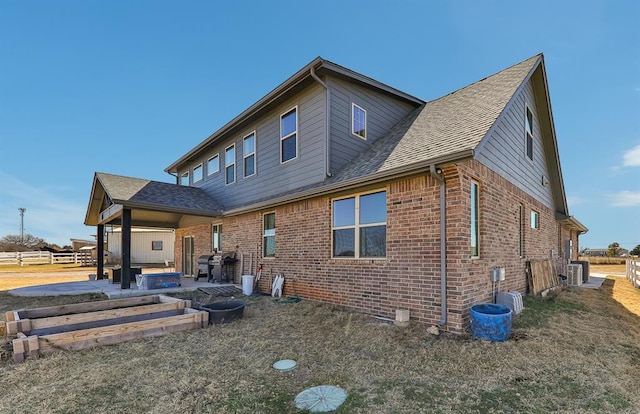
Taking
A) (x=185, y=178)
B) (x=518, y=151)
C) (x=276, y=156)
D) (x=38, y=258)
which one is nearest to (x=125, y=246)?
(x=276, y=156)

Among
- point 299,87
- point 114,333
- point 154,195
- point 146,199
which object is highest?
point 299,87

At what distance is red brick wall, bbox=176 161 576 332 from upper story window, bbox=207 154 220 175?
225 inches

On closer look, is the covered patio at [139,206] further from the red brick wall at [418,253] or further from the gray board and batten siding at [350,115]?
the gray board and batten siding at [350,115]

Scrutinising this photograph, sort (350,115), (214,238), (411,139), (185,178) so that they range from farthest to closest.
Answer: (185,178) → (214,238) → (350,115) → (411,139)

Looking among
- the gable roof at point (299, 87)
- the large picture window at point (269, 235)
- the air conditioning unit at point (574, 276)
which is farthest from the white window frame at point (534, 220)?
the large picture window at point (269, 235)

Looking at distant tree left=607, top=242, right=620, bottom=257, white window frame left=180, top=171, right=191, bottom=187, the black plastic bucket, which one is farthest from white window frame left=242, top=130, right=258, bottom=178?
distant tree left=607, top=242, right=620, bottom=257

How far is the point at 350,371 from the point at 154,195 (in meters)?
10.4

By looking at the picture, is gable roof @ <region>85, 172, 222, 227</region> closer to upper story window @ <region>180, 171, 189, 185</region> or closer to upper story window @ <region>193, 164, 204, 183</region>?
upper story window @ <region>193, 164, 204, 183</region>

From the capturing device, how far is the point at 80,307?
707 cm

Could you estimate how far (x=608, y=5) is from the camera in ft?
29.9

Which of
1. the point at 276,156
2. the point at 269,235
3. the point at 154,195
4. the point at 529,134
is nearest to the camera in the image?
the point at 529,134

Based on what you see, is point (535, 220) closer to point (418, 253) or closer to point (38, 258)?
point (418, 253)

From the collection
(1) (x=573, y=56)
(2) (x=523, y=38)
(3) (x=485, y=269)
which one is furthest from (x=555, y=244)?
(3) (x=485, y=269)

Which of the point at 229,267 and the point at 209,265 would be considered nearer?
the point at 229,267
